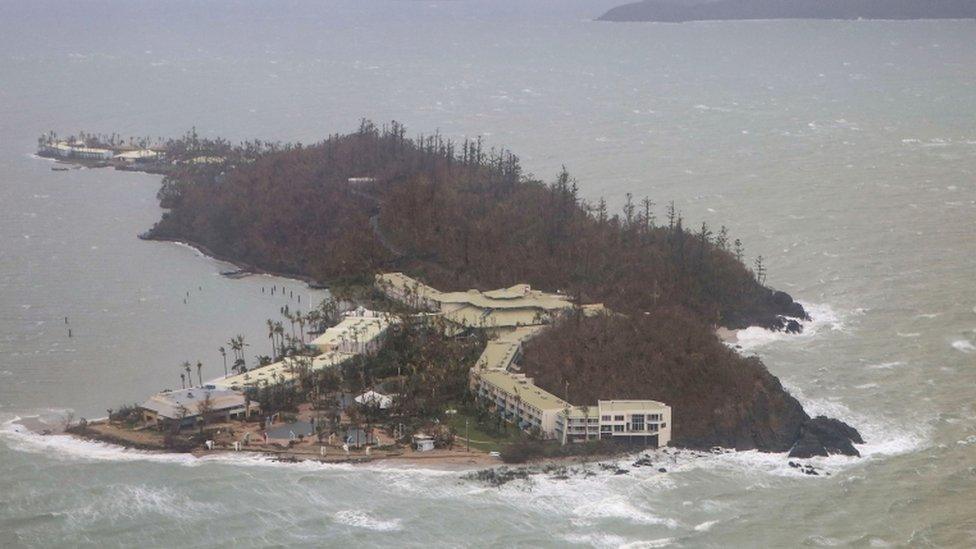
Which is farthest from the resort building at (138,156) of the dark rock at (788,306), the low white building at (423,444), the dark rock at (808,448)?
the dark rock at (808,448)

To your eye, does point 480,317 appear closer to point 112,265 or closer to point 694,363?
point 694,363

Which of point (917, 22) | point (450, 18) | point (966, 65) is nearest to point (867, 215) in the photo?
point (966, 65)

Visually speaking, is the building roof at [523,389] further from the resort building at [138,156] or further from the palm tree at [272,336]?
the resort building at [138,156]

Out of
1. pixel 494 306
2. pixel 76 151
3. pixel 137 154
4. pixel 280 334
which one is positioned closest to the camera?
pixel 280 334

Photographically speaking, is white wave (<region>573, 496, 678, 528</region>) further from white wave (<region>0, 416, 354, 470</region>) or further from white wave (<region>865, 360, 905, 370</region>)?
white wave (<region>865, 360, 905, 370</region>)

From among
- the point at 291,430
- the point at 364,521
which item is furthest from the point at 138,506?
the point at 291,430

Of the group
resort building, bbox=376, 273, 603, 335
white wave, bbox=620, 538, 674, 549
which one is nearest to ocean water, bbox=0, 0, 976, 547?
white wave, bbox=620, 538, 674, 549

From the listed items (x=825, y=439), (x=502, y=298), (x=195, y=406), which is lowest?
(x=825, y=439)

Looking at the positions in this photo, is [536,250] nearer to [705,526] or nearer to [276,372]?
[276,372]
